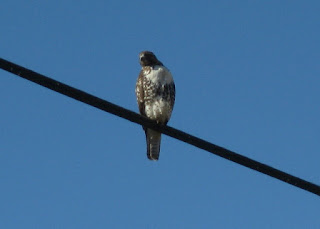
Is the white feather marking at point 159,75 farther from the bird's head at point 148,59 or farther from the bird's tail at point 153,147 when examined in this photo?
the bird's tail at point 153,147

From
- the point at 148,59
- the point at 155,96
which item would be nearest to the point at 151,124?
the point at 155,96

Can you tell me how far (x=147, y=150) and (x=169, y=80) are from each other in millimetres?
839

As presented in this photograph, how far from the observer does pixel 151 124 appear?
218 inches

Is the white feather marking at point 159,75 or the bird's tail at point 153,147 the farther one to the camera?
the bird's tail at point 153,147

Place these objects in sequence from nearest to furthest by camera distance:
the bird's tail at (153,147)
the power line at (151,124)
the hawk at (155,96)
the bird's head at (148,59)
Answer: the power line at (151,124)
the hawk at (155,96)
the bird's tail at (153,147)
the bird's head at (148,59)

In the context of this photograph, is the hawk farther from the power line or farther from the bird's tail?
the power line

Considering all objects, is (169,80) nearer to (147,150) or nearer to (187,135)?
(147,150)

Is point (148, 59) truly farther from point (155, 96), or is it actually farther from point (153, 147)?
point (153, 147)

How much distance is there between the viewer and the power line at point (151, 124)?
4617mm

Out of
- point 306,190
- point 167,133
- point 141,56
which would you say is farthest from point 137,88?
point 306,190

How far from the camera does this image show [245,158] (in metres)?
5.07

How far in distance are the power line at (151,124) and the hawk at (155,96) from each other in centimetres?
325

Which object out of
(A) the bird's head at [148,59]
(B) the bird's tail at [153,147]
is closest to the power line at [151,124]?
(B) the bird's tail at [153,147]

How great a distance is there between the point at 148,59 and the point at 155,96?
62cm
